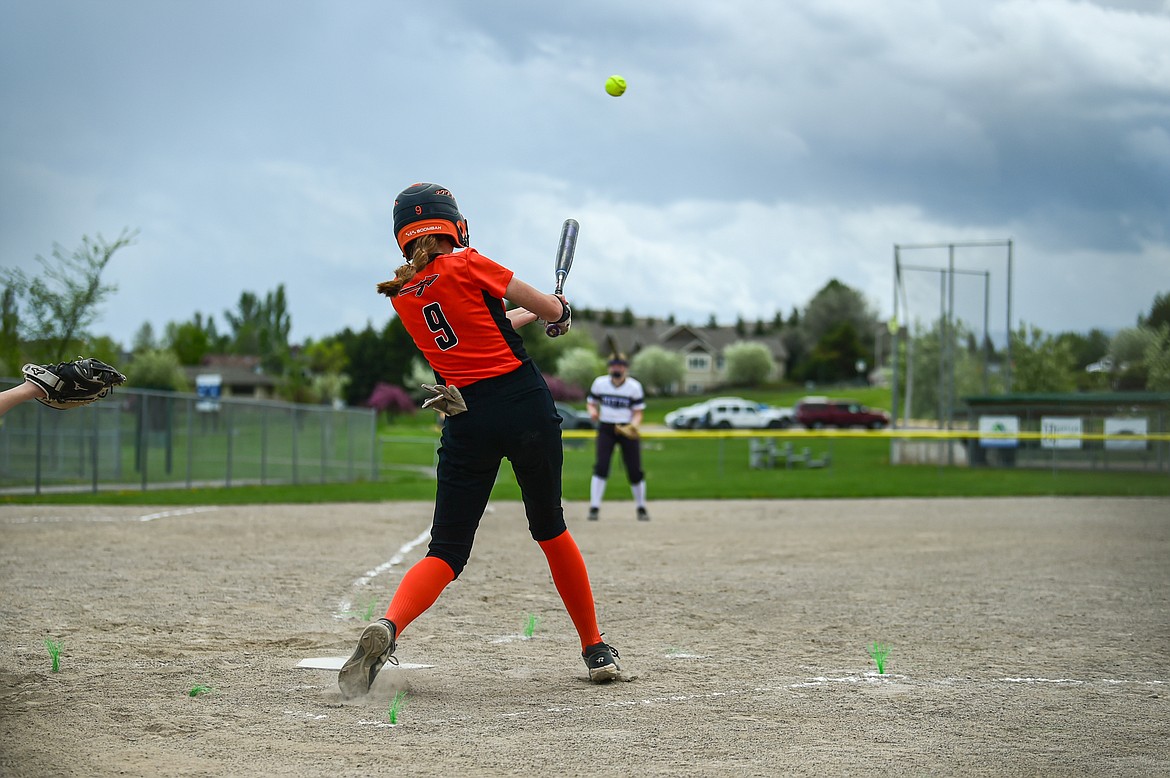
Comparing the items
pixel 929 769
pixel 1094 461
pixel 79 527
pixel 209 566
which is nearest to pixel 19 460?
pixel 79 527

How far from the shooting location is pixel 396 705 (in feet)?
14.1

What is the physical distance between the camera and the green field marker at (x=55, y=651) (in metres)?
5.01

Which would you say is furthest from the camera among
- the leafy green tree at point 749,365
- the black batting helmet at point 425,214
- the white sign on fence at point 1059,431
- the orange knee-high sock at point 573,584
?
the leafy green tree at point 749,365

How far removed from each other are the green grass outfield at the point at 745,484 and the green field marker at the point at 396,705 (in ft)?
42.6

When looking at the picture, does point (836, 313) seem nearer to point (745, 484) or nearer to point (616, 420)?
point (745, 484)

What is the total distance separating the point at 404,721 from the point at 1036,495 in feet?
59.3

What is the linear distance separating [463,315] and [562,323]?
0.45 meters

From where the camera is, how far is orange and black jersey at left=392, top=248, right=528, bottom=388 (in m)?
4.65

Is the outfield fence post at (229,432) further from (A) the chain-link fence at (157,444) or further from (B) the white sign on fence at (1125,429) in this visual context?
(B) the white sign on fence at (1125,429)

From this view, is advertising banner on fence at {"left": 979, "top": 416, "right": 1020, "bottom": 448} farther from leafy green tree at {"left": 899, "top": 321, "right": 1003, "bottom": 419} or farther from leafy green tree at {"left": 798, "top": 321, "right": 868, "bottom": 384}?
leafy green tree at {"left": 798, "top": 321, "right": 868, "bottom": 384}

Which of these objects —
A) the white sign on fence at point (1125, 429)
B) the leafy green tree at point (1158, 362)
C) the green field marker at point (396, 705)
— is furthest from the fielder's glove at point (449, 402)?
the leafy green tree at point (1158, 362)

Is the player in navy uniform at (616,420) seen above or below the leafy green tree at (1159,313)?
below

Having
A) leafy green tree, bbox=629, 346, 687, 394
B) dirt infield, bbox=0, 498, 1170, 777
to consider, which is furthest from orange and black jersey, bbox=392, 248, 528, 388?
leafy green tree, bbox=629, 346, 687, 394

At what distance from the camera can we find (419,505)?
661 inches
